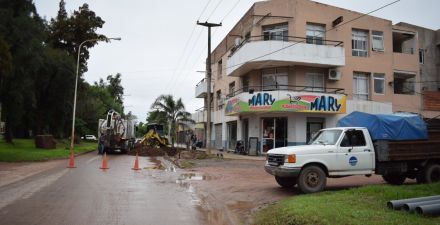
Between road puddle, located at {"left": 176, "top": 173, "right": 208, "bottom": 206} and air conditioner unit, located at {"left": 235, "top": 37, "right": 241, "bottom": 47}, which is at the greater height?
air conditioner unit, located at {"left": 235, "top": 37, "right": 241, "bottom": 47}

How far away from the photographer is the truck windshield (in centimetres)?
1350

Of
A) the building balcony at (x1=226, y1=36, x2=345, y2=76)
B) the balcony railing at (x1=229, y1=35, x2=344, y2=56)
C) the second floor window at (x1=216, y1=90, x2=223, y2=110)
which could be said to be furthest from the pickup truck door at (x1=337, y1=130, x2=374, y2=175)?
the second floor window at (x1=216, y1=90, x2=223, y2=110)

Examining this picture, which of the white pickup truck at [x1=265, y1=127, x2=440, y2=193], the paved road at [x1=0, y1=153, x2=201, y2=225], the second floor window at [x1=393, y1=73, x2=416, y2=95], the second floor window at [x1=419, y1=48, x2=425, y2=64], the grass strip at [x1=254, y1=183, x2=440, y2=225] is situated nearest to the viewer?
the grass strip at [x1=254, y1=183, x2=440, y2=225]

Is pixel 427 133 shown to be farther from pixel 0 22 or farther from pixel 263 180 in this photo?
pixel 0 22

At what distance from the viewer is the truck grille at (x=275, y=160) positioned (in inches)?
513

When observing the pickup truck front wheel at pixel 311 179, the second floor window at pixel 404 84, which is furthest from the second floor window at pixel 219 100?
the pickup truck front wheel at pixel 311 179

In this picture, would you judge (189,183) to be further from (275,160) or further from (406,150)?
(406,150)

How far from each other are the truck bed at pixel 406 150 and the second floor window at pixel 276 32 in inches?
761

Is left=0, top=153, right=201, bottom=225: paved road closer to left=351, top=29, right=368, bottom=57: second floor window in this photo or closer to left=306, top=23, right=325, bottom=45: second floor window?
left=306, top=23, right=325, bottom=45: second floor window

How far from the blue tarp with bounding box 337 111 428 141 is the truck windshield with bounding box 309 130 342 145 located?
3.99 feet

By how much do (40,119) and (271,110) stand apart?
2579 centimetres

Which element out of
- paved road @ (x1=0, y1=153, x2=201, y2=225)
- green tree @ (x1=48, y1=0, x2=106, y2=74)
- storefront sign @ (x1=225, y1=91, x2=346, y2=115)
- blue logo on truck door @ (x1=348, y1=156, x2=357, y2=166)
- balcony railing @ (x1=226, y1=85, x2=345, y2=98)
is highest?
green tree @ (x1=48, y1=0, x2=106, y2=74)

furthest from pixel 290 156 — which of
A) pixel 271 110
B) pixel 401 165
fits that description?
pixel 271 110

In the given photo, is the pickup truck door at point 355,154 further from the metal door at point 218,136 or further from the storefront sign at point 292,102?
the metal door at point 218,136
